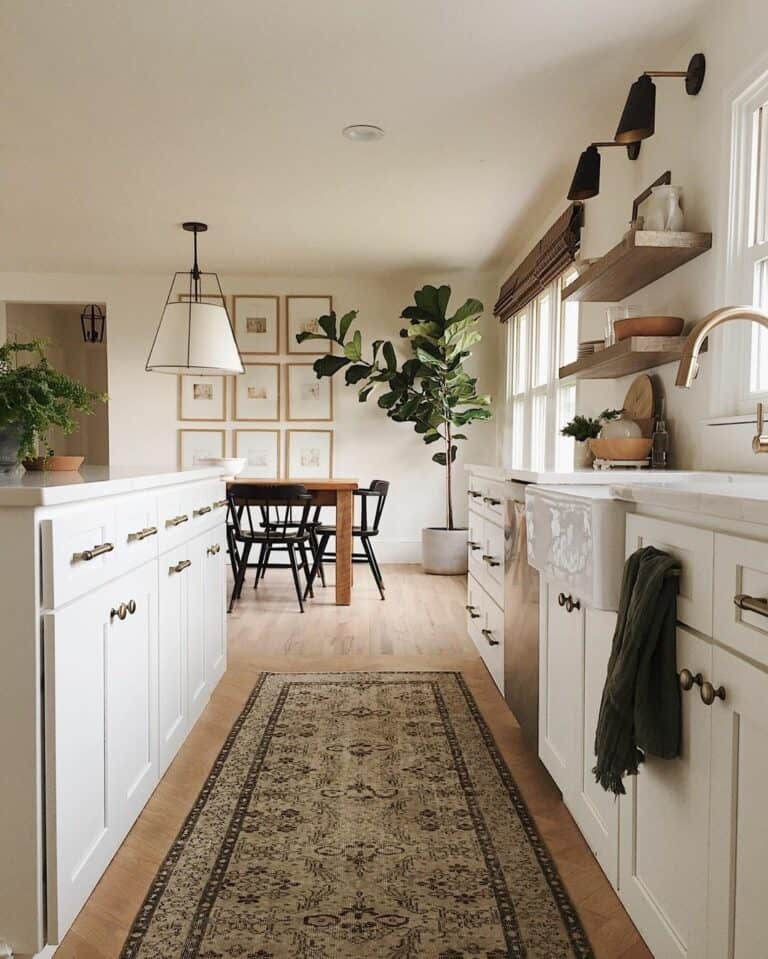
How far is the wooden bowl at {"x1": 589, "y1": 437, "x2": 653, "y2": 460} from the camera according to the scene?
2736mm

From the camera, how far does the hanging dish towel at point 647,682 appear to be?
1.28 m

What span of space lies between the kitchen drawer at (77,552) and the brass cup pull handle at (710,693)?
1.08m

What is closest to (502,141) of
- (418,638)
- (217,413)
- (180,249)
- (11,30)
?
(11,30)

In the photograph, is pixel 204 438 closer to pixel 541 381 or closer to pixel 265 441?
pixel 265 441

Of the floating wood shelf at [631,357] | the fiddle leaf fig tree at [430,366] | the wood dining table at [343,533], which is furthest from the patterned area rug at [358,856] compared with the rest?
the fiddle leaf fig tree at [430,366]

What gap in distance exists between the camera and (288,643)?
4062 millimetres

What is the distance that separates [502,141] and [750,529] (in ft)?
10.6

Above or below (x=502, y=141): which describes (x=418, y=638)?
below

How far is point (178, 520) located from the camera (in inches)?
95.0

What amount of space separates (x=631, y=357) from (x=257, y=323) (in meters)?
4.75

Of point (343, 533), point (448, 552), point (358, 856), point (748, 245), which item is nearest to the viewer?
point (358, 856)

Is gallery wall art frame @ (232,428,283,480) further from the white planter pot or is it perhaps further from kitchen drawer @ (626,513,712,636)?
kitchen drawer @ (626,513,712,636)

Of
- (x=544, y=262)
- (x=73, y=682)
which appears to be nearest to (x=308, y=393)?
(x=544, y=262)

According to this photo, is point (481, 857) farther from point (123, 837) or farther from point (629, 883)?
point (123, 837)
